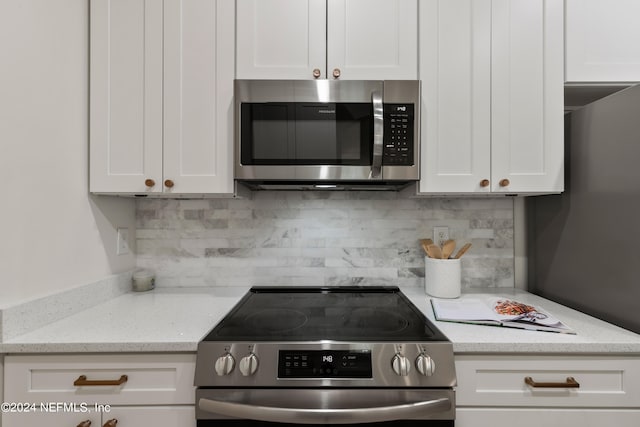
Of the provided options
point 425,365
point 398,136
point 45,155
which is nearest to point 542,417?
point 425,365

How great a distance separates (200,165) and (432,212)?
1183mm

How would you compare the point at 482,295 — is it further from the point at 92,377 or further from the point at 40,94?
the point at 40,94

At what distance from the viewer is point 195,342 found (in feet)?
3.15

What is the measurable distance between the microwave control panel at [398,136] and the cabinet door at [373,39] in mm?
172

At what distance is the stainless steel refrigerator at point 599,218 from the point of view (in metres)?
1.05

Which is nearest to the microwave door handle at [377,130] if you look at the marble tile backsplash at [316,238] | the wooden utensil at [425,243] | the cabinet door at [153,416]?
the marble tile backsplash at [316,238]

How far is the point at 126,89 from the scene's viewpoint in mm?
1288

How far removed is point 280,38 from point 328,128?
1.46ft

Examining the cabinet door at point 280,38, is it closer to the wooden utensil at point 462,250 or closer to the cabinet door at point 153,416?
the wooden utensil at point 462,250

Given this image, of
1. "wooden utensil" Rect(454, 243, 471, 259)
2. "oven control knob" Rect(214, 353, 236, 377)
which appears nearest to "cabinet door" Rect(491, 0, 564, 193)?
"wooden utensil" Rect(454, 243, 471, 259)

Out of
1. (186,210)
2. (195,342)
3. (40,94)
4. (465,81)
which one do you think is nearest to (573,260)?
(465,81)

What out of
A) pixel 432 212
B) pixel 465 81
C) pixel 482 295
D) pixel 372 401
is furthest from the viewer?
pixel 432 212

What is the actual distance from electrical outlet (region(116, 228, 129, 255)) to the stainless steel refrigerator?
2.09m

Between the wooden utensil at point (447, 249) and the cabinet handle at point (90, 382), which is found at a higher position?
the wooden utensil at point (447, 249)
